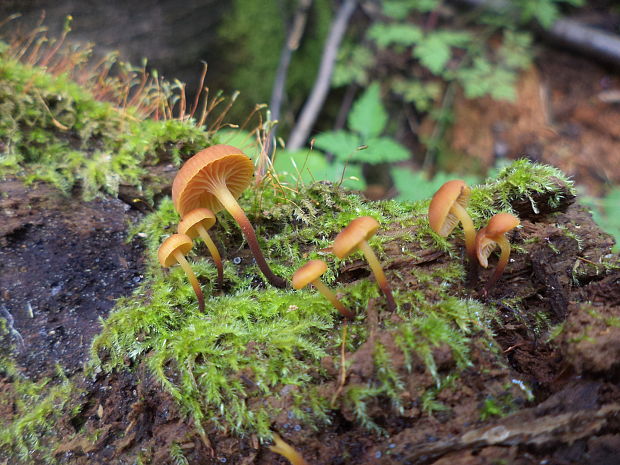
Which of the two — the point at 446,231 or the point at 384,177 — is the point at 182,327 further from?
the point at 384,177

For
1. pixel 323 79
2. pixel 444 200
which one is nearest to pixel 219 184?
pixel 444 200

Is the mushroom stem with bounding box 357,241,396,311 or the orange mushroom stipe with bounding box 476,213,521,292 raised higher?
the orange mushroom stipe with bounding box 476,213,521,292

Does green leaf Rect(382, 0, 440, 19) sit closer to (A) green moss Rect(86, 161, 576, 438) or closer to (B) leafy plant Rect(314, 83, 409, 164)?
(B) leafy plant Rect(314, 83, 409, 164)

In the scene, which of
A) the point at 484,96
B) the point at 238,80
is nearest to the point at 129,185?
the point at 238,80

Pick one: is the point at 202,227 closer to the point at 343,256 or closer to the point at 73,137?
the point at 343,256

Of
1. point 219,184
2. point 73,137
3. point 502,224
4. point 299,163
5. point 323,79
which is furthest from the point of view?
point 323,79

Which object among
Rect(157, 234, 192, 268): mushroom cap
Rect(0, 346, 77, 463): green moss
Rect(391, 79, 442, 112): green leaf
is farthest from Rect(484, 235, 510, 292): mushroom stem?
Rect(391, 79, 442, 112): green leaf

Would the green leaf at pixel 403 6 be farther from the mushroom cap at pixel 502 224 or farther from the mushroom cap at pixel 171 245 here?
the mushroom cap at pixel 171 245

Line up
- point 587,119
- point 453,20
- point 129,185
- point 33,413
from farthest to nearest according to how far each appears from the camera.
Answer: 1. point 453,20
2. point 587,119
3. point 129,185
4. point 33,413
